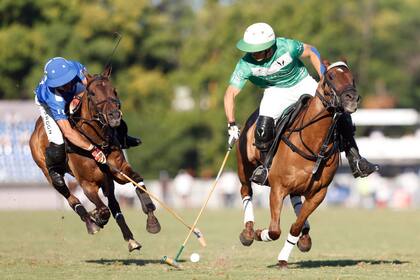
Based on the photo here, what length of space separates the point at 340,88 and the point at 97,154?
3319mm

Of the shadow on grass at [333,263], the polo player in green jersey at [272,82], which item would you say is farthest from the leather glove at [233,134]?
the shadow on grass at [333,263]

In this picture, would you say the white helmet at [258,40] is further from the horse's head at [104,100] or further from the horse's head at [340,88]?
the horse's head at [104,100]

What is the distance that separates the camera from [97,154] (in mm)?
12891

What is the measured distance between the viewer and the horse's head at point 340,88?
1136cm

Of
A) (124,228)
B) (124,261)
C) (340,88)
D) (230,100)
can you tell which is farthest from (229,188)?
(340,88)

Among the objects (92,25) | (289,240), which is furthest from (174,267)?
(92,25)

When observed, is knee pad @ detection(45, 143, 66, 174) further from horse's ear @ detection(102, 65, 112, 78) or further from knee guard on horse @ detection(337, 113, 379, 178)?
knee guard on horse @ detection(337, 113, 379, 178)

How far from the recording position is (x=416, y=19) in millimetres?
69000

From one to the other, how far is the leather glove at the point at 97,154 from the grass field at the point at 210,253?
137 centimetres

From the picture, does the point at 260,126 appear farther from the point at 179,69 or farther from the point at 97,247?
the point at 179,69

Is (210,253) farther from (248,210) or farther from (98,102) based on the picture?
(98,102)

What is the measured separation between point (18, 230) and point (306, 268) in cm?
1248

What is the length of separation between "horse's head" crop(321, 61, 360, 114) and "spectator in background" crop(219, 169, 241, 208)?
99.3 ft

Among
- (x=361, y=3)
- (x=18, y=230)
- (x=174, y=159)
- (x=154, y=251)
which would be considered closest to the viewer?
(x=154, y=251)
